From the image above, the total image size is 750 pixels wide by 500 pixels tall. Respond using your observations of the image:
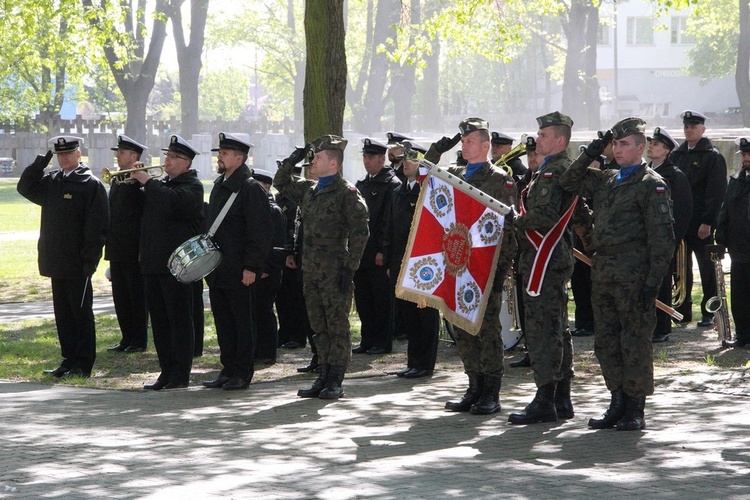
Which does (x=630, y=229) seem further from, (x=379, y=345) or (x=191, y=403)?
(x=379, y=345)

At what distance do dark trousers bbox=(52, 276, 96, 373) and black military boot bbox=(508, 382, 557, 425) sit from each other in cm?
442

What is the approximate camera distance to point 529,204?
8516 mm

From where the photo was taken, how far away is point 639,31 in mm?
98938

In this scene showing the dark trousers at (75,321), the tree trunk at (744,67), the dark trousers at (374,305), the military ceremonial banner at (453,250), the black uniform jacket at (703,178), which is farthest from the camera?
the tree trunk at (744,67)

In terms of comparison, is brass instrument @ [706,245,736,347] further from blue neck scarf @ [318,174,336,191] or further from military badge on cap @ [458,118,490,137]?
blue neck scarf @ [318,174,336,191]

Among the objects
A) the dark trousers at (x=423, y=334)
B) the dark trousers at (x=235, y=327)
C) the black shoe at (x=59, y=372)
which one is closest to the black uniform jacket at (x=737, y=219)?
the dark trousers at (x=423, y=334)

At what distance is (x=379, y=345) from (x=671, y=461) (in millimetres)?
5623

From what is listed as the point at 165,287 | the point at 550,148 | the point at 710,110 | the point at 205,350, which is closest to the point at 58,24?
the point at 205,350

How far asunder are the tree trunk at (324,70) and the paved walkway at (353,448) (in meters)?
4.88

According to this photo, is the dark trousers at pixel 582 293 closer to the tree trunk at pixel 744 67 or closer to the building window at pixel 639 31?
the tree trunk at pixel 744 67

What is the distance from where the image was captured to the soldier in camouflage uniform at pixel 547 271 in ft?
27.8

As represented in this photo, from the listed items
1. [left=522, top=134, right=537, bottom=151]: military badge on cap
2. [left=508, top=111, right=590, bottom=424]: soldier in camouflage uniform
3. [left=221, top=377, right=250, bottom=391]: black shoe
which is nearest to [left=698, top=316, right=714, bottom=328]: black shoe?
[left=522, top=134, right=537, bottom=151]: military badge on cap

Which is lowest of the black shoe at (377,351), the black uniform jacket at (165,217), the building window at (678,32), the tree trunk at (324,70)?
the black shoe at (377,351)

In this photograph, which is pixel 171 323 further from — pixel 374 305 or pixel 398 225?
pixel 374 305
